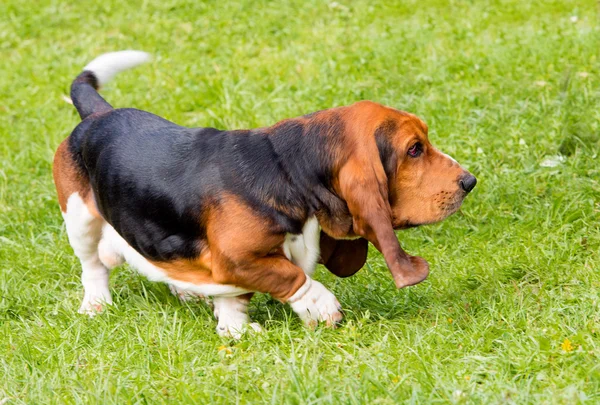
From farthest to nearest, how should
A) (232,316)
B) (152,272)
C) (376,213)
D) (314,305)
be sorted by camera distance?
(152,272)
(232,316)
(314,305)
(376,213)

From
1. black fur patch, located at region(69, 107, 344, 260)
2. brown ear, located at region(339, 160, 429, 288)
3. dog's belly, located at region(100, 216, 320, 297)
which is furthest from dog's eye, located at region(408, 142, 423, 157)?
dog's belly, located at region(100, 216, 320, 297)

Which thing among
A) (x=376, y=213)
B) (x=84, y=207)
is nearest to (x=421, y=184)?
(x=376, y=213)

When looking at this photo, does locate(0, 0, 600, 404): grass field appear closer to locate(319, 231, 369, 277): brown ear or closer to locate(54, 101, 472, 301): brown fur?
locate(319, 231, 369, 277): brown ear

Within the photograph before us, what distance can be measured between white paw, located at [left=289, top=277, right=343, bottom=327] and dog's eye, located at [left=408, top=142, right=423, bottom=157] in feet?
2.55

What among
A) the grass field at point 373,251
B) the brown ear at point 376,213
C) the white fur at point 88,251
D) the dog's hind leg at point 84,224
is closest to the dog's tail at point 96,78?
the dog's hind leg at point 84,224

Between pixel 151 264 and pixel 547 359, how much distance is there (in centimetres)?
208

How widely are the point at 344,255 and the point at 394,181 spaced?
0.58 m

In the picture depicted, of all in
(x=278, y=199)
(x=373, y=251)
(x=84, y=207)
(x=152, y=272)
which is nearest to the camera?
(x=278, y=199)

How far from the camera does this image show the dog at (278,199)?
425 centimetres

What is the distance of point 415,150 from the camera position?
4355 mm

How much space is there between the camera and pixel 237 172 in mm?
4395

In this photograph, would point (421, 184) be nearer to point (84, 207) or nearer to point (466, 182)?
point (466, 182)

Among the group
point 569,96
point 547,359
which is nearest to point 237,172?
point 547,359

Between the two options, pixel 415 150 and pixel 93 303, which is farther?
pixel 93 303
